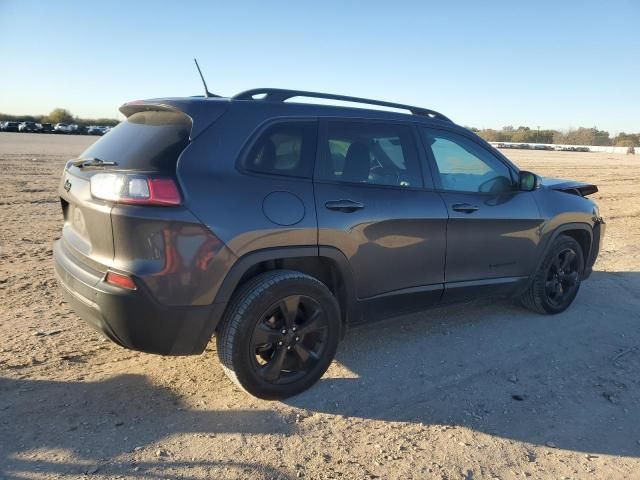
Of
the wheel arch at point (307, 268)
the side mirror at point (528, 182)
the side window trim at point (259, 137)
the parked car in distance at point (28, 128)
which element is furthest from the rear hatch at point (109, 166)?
the parked car in distance at point (28, 128)

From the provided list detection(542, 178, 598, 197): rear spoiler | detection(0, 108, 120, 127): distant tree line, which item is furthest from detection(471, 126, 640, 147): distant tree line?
detection(542, 178, 598, 197): rear spoiler

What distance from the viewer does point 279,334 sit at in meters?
3.26

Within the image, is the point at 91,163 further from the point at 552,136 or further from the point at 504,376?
the point at 552,136

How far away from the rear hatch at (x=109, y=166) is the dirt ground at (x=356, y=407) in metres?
0.90

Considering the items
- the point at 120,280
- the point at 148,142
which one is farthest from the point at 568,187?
the point at 120,280

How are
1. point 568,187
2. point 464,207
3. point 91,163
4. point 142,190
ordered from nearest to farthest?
point 142,190 → point 91,163 → point 464,207 → point 568,187

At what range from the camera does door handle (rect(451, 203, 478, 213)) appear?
13.3 ft

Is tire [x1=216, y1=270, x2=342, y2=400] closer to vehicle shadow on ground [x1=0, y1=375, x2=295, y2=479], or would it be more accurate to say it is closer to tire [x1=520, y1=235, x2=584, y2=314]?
vehicle shadow on ground [x1=0, y1=375, x2=295, y2=479]

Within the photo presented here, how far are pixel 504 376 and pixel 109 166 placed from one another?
3.02m

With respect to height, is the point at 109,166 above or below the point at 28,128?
below

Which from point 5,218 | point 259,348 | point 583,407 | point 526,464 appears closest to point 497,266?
point 583,407

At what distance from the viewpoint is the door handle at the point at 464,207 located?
4061 millimetres

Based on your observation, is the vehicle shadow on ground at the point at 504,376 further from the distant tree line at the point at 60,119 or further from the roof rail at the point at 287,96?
the distant tree line at the point at 60,119

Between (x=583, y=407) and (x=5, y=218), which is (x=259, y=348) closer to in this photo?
(x=583, y=407)
